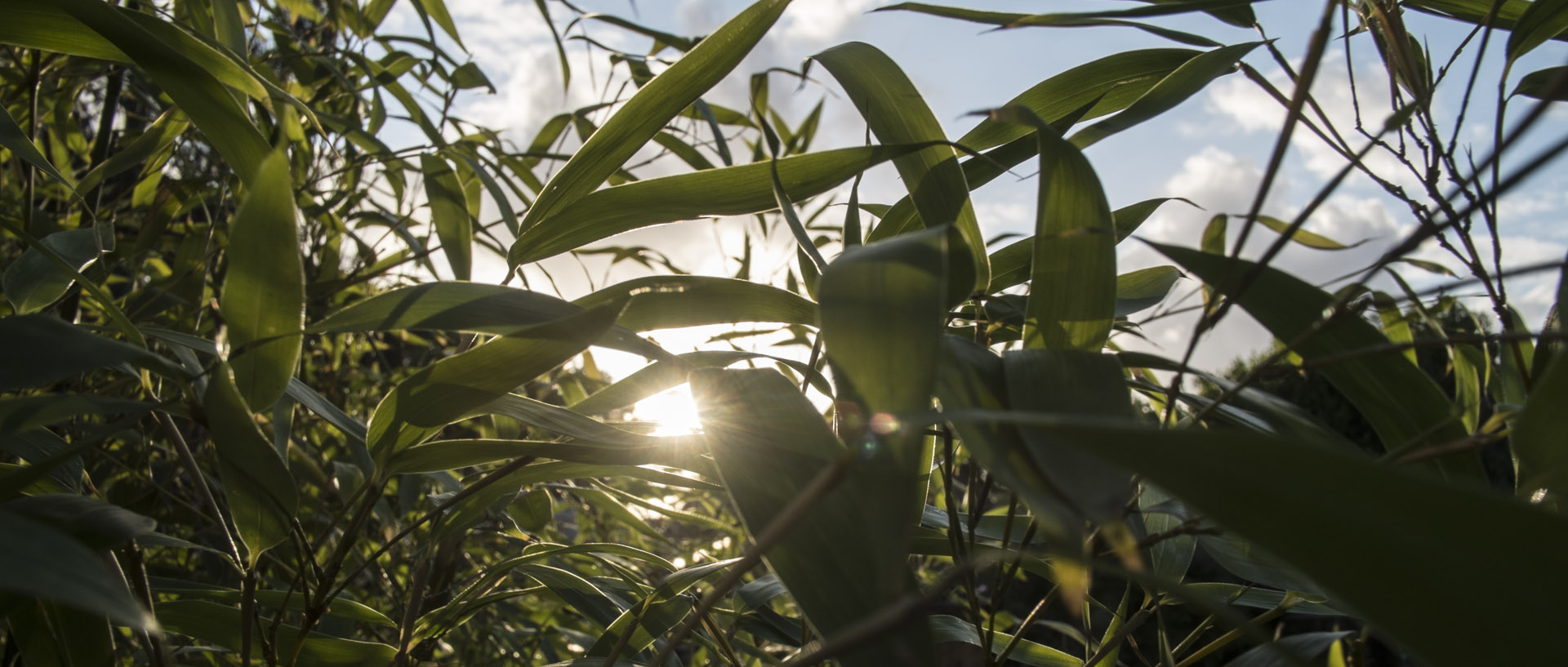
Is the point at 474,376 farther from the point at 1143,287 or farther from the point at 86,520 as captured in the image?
the point at 1143,287

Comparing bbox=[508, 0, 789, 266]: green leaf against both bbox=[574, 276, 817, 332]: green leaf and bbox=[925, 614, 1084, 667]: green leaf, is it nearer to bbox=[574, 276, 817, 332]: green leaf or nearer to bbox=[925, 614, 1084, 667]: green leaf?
bbox=[574, 276, 817, 332]: green leaf

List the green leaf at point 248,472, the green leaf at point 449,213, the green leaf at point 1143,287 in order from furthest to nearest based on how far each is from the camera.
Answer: the green leaf at point 449,213 < the green leaf at point 1143,287 < the green leaf at point 248,472

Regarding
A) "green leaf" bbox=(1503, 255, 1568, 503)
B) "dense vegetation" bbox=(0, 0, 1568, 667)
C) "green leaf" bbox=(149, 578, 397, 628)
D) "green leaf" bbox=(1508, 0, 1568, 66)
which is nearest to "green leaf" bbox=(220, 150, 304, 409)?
"dense vegetation" bbox=(0, 0, 1568, 667)

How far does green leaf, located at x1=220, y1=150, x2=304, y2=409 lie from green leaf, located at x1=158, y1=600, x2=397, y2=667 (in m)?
0.18

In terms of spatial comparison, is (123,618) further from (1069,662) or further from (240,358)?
(1069,662)

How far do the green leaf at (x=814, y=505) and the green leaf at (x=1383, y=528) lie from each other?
31mm

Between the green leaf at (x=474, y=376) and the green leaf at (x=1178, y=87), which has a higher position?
the green leaf at (x=1178, y=87)

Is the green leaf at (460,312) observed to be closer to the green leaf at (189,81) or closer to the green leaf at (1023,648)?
the green leaf at (189,81)

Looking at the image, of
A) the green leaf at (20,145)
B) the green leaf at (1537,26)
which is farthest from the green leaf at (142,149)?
the green leaf at (1537,26)

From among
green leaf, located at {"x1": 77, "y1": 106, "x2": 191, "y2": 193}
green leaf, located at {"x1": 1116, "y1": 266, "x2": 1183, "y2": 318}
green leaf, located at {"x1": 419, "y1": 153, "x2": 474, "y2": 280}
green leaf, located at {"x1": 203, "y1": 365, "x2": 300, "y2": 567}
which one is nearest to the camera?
green leaf, located at {"x1": 203, "y1": 365, "x2": 300, "y2": 567}

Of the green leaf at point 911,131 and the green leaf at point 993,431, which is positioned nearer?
the green leaf at point 993,431

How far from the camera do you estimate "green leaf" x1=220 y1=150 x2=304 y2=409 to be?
240 millimetres

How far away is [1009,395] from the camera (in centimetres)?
22

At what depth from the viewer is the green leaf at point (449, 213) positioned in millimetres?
697
